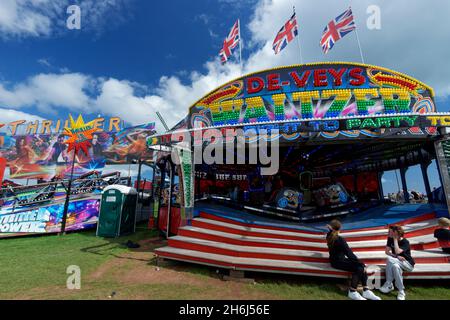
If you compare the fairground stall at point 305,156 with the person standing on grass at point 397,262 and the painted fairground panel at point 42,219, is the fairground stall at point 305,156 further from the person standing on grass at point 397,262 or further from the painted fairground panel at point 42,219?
the painted fairground panel at point 42,219

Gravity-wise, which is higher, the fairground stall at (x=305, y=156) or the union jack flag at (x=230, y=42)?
the union jack flag at (x=230, y=42)

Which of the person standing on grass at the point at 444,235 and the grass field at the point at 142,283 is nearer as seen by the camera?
the grass field at the point at 142,283

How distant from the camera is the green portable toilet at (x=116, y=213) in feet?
34.0

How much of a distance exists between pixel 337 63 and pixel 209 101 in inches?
268

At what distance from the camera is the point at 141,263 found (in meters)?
6.20

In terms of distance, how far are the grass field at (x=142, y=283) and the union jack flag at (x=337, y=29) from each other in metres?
11.2

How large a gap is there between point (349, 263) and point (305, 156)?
9102mm

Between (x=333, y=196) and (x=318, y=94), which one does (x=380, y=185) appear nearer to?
(x=333, y=196)

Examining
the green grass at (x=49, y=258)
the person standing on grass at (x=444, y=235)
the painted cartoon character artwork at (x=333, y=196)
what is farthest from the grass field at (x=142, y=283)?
the painted cartoon character artwork at (x=333, y=196)

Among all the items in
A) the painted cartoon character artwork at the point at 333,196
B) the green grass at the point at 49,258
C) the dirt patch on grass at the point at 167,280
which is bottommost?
the dirt patch on grass at the point at 167,280

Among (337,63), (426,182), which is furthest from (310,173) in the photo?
(337,63)

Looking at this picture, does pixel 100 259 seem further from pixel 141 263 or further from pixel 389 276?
pixel 389 276

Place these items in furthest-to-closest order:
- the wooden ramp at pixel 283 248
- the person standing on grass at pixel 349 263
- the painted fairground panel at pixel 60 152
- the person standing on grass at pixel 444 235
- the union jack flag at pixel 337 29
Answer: the painted fairground panel at pixel 60 152 → the union jack flag at pixel 337 29 → the person standing on grass at pixel 444 235 → the wooden ramp at pixel 283 248 → the person standing on grass at pixel 349 263

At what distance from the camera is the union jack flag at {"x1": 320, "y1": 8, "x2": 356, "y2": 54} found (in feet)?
35.4
